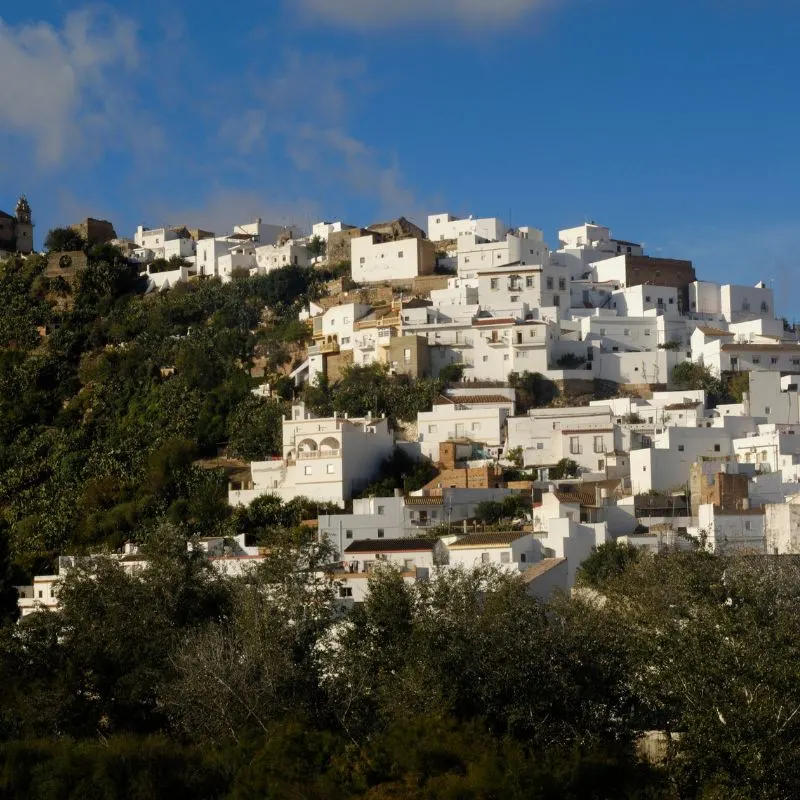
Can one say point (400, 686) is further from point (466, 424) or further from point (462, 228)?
point (462, 228)

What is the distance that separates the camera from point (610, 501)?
47844 mm

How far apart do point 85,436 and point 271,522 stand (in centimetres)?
1684

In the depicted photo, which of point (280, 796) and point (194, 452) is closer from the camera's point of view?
point (280, 796)

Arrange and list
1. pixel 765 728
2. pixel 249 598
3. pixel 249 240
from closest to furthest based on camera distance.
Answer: pixel 765 728, pixel 249 598, pixel 249 240

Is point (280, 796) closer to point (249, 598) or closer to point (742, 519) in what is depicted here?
point (249, 598)

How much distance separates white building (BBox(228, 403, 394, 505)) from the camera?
2025 inches

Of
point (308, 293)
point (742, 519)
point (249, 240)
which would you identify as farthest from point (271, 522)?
point (249, 240)

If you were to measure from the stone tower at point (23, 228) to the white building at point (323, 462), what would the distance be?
1520 inches

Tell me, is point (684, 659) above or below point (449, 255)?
below

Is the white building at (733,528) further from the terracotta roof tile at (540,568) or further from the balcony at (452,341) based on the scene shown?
the balcony at (452,341)

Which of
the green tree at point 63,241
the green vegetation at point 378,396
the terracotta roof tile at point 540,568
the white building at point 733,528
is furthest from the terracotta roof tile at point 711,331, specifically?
the green tree at point 63,241

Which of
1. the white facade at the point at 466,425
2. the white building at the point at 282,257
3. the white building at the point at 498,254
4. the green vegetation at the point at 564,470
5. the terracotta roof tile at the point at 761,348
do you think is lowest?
the green vegetation at the point at 564,470

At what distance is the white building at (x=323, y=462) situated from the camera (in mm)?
51438

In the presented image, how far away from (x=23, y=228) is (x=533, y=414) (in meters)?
43.4
